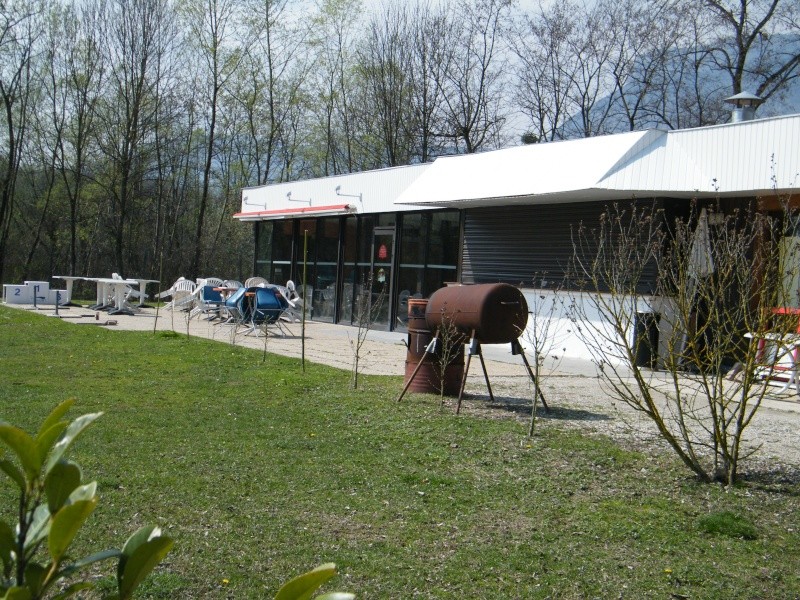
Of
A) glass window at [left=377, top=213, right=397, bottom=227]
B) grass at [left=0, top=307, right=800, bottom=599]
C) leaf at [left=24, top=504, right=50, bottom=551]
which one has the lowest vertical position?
grass at [left=0, top=307, right=800, bottom=599]

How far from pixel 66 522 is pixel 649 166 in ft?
45.4

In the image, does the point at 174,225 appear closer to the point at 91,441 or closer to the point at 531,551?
the point at 91,441

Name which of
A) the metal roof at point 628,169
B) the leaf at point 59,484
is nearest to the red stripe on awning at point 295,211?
the metal roof at point 628,169

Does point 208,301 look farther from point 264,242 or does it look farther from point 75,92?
point 75,92

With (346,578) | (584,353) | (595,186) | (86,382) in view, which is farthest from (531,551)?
(584,353)

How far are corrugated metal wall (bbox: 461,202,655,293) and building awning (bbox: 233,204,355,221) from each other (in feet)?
15.3

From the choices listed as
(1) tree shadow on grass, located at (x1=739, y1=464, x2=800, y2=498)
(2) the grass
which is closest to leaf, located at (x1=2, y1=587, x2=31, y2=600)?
(2) the grass

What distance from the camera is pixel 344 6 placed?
3788 cm

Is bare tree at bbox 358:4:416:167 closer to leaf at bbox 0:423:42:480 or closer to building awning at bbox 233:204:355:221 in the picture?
building awning at bbox 233:204:355:221

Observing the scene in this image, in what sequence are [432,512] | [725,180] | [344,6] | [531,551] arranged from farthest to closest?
[344,6] → [725,180] → [432,512] → [531,551]

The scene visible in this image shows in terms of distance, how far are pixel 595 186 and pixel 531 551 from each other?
9932mm

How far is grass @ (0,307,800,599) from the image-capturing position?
4.34 meters

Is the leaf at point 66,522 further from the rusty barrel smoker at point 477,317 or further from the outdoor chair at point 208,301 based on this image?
the outdoor chair at point 208,301

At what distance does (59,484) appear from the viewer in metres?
1.17
